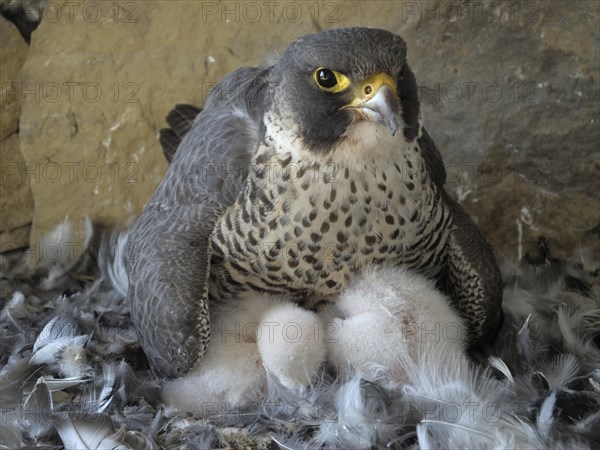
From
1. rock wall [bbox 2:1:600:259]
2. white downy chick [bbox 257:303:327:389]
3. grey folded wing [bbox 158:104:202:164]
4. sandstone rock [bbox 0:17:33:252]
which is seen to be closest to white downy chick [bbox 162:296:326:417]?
white downy chick [bbox 257:303:327:389]

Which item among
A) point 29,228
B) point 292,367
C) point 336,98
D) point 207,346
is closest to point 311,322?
point 292,367

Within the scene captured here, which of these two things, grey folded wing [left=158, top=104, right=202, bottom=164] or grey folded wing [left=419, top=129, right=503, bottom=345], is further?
grey folded wing [left=158, top=104, right=202, bottom=164]

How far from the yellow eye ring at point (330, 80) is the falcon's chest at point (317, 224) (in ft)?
0.67

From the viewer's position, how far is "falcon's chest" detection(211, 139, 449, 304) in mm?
2297

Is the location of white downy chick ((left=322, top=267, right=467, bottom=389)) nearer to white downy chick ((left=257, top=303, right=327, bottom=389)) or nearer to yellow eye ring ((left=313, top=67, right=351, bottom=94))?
white downy chick ((left=257, top=303, right=327, bottom=389))

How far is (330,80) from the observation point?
7.13ft

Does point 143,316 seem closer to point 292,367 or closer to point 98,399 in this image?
point 98,399

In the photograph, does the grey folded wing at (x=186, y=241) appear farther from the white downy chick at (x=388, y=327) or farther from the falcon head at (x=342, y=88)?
the white downy chick at (x=388, y=327)

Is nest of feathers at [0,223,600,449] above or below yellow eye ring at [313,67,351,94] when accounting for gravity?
below

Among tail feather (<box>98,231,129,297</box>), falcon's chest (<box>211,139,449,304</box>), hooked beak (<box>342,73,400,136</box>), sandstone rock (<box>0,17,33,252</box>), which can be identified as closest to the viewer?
hooked beak (<box>342,73,400,136</box>)

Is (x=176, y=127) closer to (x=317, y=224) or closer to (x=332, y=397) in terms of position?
(x=317, y=224)

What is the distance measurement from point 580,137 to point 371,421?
1496 mm

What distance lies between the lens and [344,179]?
2277mm

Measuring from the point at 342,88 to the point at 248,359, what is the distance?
2.71 feet
